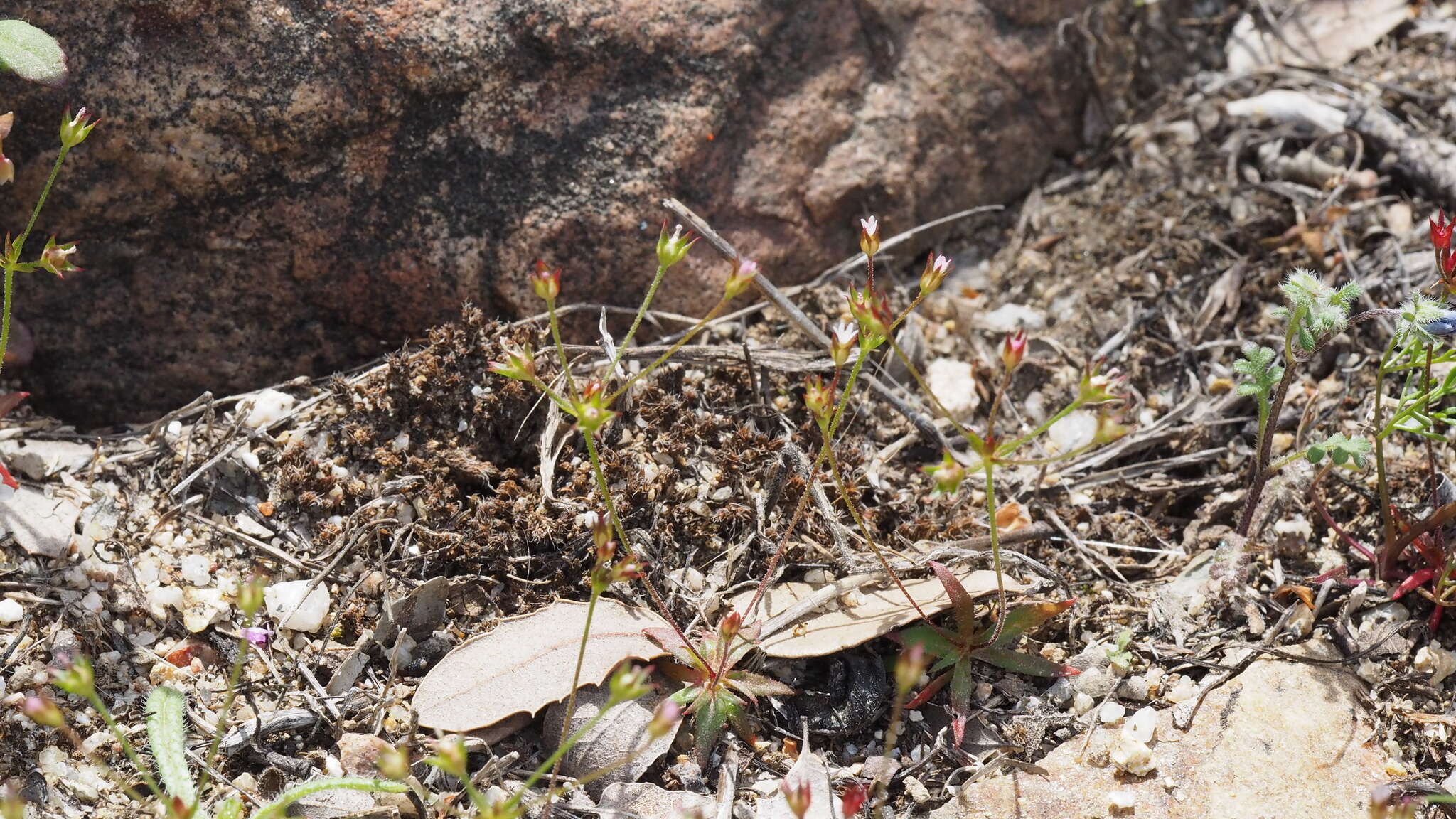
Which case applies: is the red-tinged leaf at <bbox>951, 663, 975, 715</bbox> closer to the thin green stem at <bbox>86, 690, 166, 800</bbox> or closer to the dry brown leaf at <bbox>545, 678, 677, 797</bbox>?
the dry brown leaf at <bbox>545, 678, 677, 797</bbox>

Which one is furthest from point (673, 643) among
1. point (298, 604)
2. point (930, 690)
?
point (298, 604)

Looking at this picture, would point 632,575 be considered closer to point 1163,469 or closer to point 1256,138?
point 1163,469

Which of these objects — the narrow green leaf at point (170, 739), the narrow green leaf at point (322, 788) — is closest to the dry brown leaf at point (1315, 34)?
the narrow green leaf at point (322, 788)

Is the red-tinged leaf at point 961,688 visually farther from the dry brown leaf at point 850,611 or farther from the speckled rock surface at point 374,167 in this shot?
the speckled rock surface at point 374,167

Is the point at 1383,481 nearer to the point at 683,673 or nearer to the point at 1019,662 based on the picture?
the point at 1019,662

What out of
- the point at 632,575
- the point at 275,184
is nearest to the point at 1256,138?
the point at 632,575

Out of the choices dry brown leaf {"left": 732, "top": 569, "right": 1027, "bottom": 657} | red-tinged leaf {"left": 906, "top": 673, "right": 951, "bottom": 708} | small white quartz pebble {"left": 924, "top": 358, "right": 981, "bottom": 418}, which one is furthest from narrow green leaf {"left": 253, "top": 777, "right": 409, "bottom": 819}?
small white quartz pebble {"left": 924, "top": 358, "right": 981, "bottom": 418}
